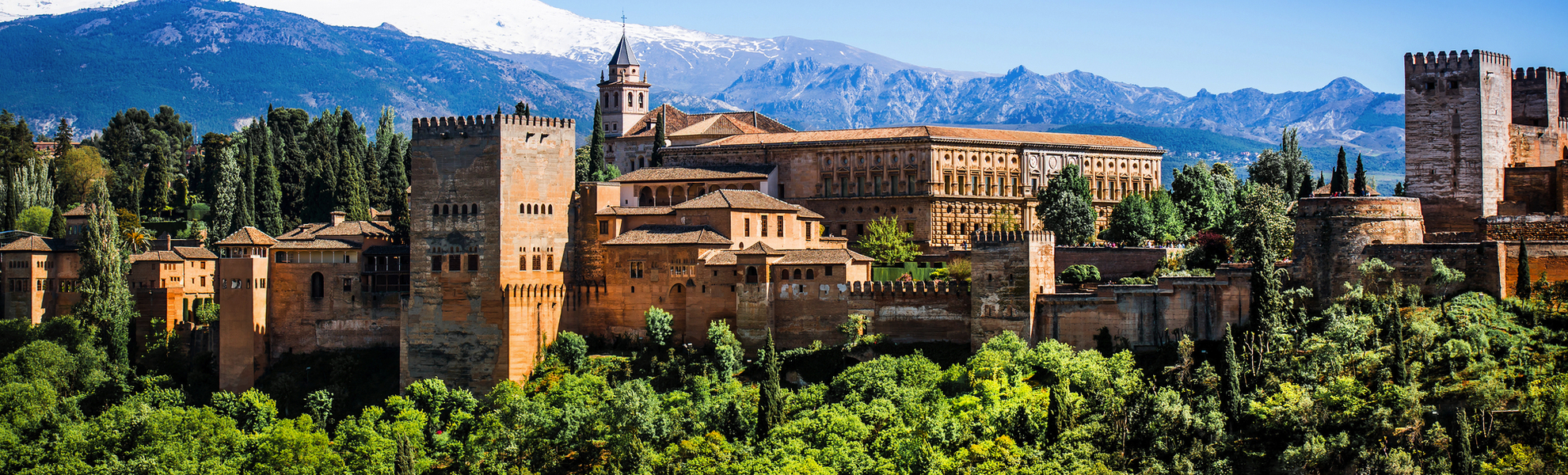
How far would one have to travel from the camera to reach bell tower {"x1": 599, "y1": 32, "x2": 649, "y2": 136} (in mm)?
108438

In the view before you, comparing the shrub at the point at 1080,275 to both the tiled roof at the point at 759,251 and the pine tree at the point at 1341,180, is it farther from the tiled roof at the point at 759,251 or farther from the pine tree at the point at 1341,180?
the pine tree at the point at 1341,180

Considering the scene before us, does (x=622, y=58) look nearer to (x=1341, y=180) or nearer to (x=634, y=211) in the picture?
(x=634, y=211)

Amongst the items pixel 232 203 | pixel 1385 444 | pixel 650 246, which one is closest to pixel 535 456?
pixel 650 246

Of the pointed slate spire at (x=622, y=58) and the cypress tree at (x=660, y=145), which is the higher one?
the pointed slate spire at (x=622, y=58)

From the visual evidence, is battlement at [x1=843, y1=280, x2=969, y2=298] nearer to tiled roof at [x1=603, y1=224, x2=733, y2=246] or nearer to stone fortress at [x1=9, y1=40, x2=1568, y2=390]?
stone fortress at [x1=9, y1=40, x2=1568, y2=390]

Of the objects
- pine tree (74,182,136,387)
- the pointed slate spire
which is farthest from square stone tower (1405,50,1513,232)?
the pointed slate spire

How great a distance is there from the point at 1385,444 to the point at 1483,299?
8.01m

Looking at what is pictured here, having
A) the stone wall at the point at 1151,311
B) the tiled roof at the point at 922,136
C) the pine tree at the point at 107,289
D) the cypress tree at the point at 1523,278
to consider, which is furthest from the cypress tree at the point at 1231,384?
the pine tree at the point at 107,289

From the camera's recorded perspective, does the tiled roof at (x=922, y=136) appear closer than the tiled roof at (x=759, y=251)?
No

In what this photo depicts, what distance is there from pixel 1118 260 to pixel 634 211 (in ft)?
65.8

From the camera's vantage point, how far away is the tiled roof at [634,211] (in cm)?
6072

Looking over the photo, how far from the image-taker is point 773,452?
4691 centimetres

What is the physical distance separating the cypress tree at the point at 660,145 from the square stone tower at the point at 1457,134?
133 feet

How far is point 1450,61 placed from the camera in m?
53.1
